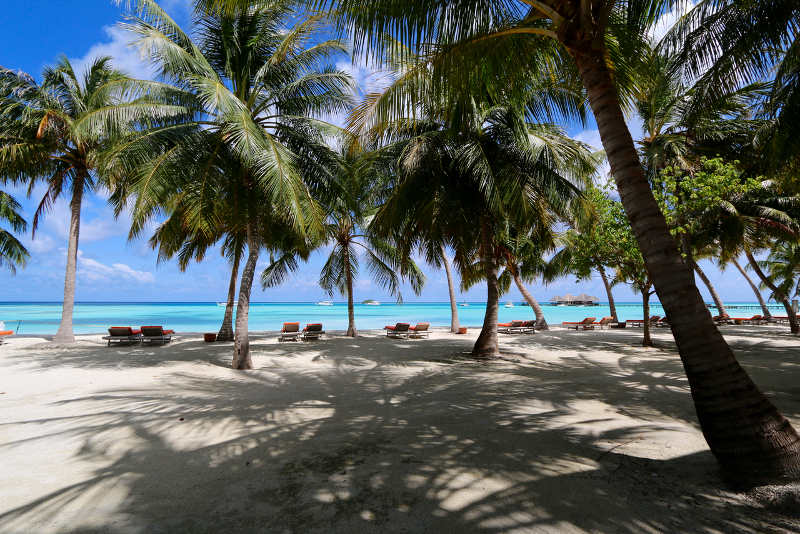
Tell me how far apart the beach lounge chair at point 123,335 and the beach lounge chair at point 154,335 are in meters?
0.27

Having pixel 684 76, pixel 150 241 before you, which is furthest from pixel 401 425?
pixel 150 241

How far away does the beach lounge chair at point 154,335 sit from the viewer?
1408cm

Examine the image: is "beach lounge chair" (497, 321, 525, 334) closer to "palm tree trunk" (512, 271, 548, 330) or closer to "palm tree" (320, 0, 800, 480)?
"palm tree trunk" (512, 271, 548, 330)

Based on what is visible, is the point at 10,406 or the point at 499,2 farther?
the point at 10,406

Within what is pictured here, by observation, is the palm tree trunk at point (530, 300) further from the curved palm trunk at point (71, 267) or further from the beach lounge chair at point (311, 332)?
the curved palm trunk at point (71, 267)

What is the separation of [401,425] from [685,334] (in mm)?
3226

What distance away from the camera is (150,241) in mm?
17047

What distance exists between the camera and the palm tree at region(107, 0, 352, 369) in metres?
8.03

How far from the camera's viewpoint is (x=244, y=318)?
1002 centimetres

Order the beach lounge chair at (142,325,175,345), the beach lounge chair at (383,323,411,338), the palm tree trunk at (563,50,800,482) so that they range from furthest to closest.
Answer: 1. the beach lounge chair at (383,323,411,338)
2. the beach lounge chair at (142,325,175,345)
3. the palm tree trunk at (563,50,800,482)

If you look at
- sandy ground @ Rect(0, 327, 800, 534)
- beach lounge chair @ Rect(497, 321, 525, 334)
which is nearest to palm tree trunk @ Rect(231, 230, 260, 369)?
sandy ground @ Rect(0, 327, 800, 534)

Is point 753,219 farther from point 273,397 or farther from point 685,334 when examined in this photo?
point 273,397

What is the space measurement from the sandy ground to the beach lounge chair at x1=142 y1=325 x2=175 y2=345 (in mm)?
5970

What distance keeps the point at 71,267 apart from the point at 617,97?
17.7m
